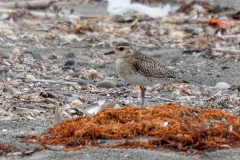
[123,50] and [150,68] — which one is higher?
[123,50]

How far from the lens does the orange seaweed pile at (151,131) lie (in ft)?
18.3

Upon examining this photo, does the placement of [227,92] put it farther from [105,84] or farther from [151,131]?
[151,131]

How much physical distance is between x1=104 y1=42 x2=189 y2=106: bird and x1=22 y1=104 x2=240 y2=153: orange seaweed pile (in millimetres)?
1969

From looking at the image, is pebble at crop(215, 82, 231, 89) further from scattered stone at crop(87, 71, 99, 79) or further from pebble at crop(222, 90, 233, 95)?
scattered stone at crop(87, 71, 99, 79)

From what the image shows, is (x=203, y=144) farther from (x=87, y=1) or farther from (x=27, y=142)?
(x=87, y=1)

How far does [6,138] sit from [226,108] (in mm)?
3001

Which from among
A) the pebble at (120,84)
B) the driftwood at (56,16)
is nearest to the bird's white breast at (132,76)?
the pebble at (120,84)

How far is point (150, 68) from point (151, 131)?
8.97ft

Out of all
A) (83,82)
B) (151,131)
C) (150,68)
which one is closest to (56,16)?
(83,82)

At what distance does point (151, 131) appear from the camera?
5.80 m

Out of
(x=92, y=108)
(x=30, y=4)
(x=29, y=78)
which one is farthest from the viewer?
(x=30, y=4)

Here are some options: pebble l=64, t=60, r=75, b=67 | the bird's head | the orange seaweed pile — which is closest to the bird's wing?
the bird's head

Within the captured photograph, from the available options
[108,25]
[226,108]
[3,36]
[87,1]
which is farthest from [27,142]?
[87,1]

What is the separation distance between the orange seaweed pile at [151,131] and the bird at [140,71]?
197 cm
